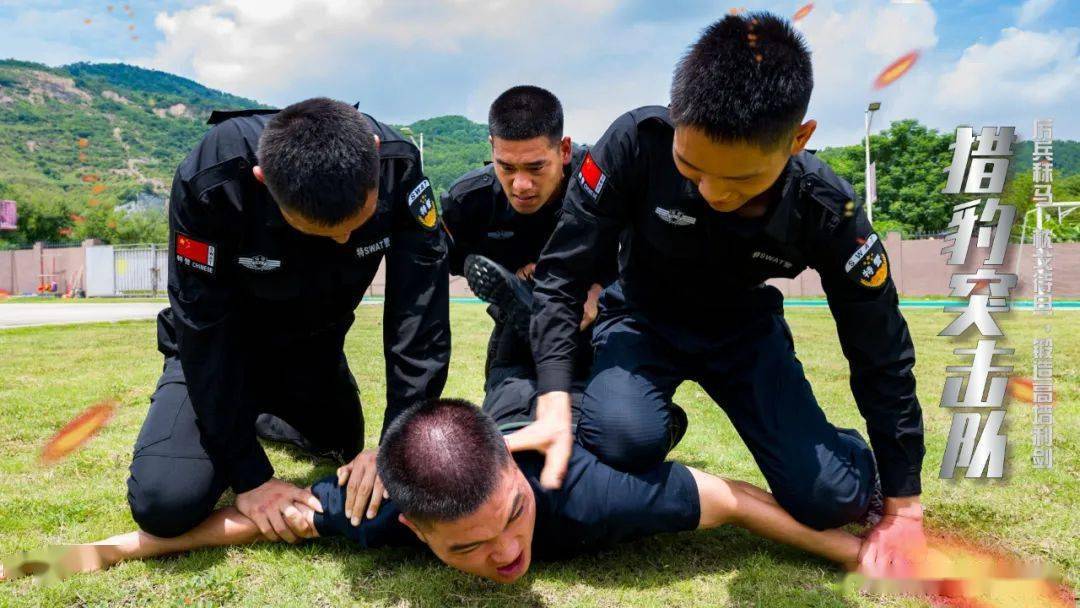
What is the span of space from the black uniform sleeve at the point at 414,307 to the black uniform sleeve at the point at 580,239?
0.41m

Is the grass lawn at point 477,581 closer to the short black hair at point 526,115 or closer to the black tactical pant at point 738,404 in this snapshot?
the black tactical pant at point 738,404

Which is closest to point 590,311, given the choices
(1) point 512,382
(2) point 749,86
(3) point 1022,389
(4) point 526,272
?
(1) point 512,382

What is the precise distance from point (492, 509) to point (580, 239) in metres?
1.07

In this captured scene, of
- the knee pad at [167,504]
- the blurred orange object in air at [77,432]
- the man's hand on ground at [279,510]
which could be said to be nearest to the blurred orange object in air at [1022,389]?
the man's hand on ground at [279,510]

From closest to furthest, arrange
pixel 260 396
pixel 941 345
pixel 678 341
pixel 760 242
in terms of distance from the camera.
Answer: pixel 760 242
pixel 678 341
pixel 260 396
pixel 941 345

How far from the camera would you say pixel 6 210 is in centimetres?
4344

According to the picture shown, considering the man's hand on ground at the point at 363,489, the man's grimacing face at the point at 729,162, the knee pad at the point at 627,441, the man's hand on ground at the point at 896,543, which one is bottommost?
the man's hand on ground at the point at 896,543

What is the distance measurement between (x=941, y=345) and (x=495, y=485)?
26.6 feet

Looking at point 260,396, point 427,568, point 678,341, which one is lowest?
point 427,568

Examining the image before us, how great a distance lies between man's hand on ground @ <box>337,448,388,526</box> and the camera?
238 centimetres

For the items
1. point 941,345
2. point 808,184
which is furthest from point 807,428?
point 941,345

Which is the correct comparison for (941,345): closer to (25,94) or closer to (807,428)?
(807,428)

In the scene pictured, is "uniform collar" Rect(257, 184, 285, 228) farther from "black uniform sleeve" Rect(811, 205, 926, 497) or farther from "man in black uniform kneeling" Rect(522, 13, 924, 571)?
"black uniform sleeve" Rect(811, 205, 926, 497)

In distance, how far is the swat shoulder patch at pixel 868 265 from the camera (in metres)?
2.44
